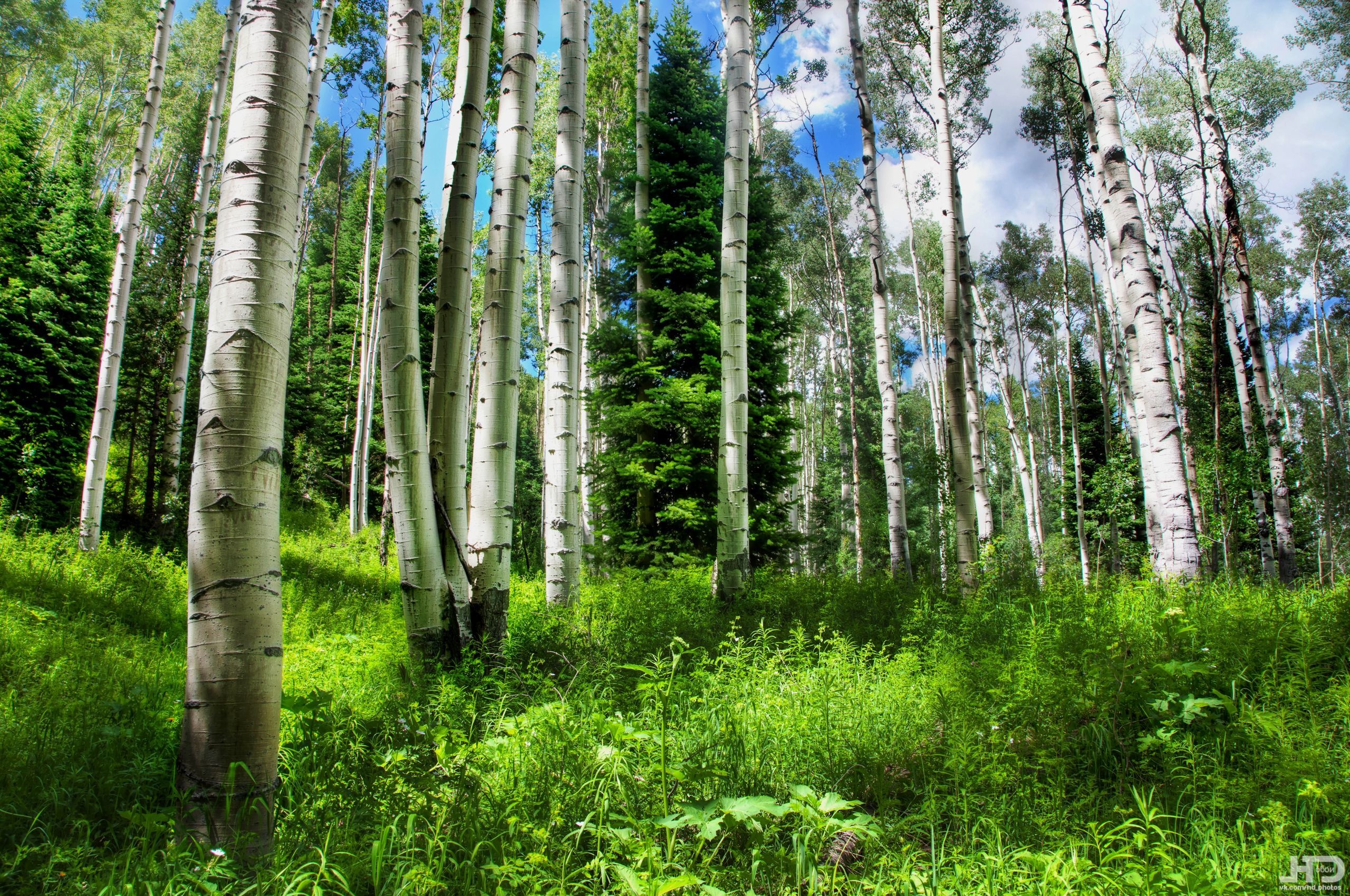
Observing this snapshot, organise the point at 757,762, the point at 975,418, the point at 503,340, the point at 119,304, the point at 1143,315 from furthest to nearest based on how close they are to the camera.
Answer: the point at 975,418 < the point at 119,304 < the point at 1143,315 < the point at 503,340 < the point at 757,762

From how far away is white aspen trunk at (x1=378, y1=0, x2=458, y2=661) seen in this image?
387 cm

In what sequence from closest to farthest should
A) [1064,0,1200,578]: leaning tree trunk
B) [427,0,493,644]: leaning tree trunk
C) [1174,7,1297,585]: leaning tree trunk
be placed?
1. [427,0,493,644]: leaning tree trunk
2. [1064,0,1200,578]: leaning tree trunk
3. [1174,7,1297,585]: leaning tree trunk

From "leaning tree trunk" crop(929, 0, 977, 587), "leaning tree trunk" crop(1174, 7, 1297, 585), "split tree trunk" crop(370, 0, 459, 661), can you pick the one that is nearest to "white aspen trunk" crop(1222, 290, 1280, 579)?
"leaning tree trunk" crop(1174, 7, 1297, 585)

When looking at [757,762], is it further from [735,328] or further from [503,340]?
[735,328]

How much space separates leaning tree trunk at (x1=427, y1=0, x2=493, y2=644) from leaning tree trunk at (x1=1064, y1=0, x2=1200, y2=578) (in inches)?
214

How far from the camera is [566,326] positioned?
597cm

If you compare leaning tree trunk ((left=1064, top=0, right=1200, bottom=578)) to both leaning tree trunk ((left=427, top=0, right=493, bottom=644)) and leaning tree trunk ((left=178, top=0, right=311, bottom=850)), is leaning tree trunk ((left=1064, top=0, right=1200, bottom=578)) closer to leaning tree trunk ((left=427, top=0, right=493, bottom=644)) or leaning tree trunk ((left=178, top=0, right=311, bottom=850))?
leaning tree trunk ((left=427, top=0, right=493, bottom=644))

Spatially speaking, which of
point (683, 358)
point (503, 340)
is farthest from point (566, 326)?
point (683, 358)

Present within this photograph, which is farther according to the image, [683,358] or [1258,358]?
[683,358]

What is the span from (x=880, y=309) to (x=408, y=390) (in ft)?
29.2

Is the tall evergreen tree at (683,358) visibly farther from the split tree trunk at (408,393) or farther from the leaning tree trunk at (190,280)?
the leaning tree trunk at (190,280)

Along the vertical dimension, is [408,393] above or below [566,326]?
below

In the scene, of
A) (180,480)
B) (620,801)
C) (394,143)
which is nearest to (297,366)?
(180,480)

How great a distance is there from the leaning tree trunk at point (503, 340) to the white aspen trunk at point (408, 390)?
35 centimetres
